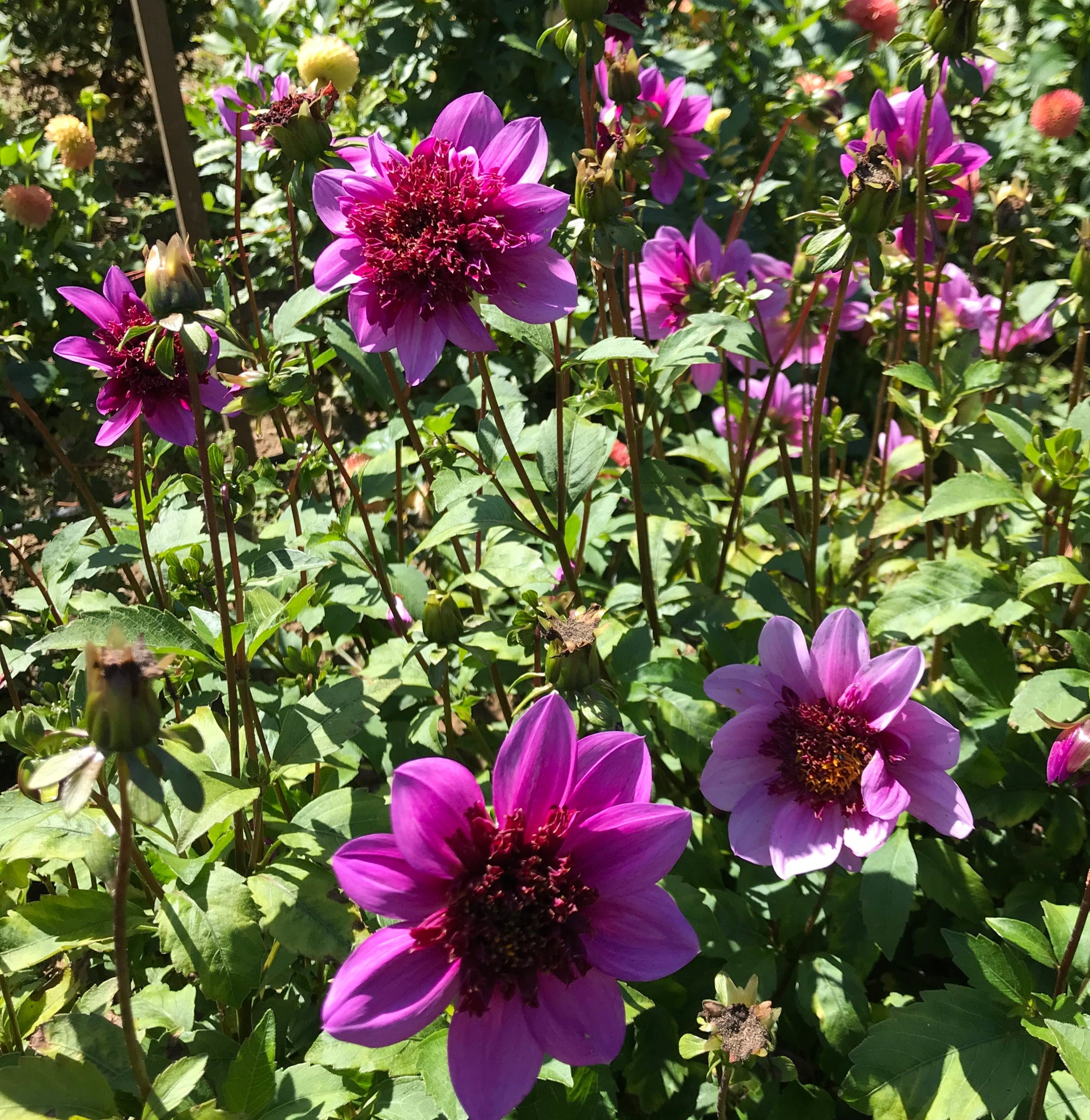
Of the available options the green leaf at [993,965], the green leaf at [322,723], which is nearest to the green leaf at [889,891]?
the green leaf at [993,965]

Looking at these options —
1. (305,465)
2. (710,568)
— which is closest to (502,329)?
(305,465)

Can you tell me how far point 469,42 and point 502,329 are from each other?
6.79ft

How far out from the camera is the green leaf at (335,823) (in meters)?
1.22

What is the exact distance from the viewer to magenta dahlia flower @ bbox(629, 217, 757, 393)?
1738 mm

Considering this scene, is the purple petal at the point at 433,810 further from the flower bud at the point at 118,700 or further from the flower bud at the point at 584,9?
the flower bud at the point at 584,9

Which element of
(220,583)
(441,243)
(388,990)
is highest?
(441,243)

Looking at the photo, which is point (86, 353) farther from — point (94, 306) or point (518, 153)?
point (518, 153)

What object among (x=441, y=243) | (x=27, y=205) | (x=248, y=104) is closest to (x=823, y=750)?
(x=441, y=243)

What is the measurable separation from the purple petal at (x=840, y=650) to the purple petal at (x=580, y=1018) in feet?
1.71

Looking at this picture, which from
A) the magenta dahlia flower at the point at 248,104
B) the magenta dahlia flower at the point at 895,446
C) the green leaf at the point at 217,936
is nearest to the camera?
the green leaf at the point at 217,936

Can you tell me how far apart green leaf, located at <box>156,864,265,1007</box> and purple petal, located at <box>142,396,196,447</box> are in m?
0.65

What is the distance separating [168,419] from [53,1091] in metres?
0.88

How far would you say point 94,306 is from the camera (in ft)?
4.53

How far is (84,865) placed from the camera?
4.75 ft
